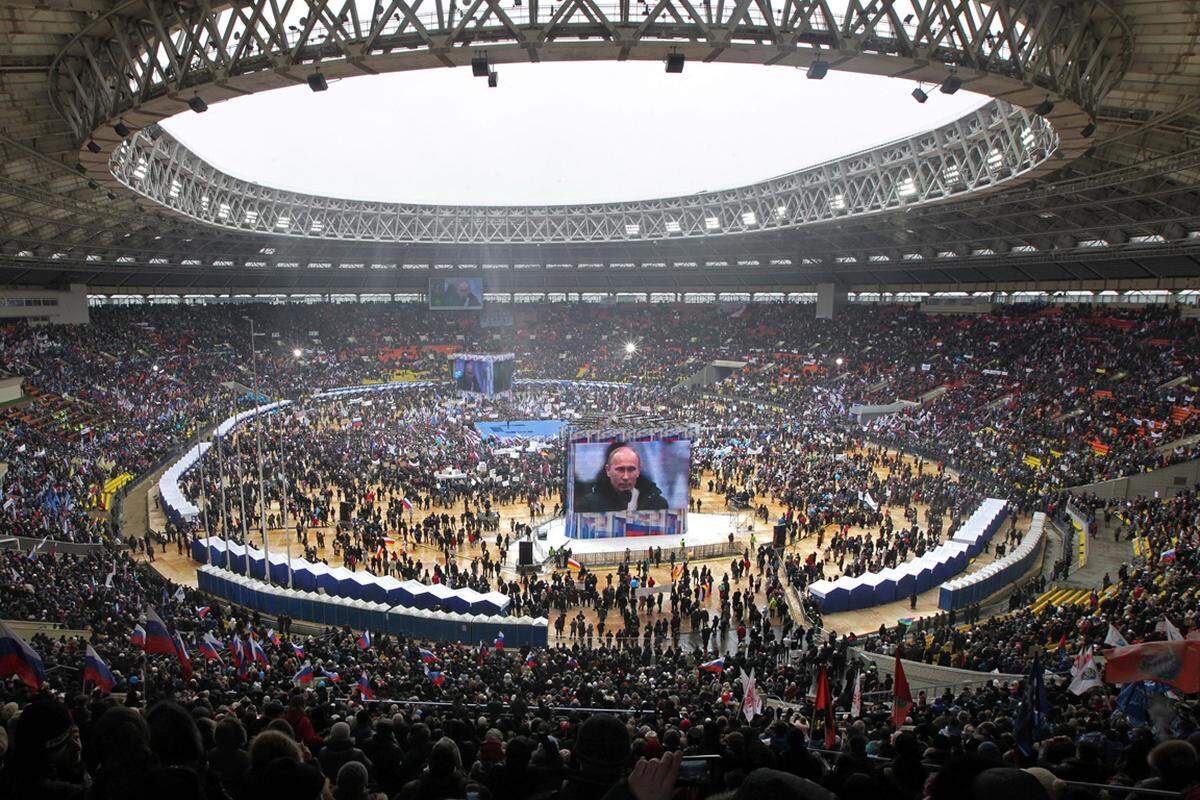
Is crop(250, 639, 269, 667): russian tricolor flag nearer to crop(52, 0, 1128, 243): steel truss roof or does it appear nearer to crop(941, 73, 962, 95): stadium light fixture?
crop(52, 0, 1128, 243): steel truss roof

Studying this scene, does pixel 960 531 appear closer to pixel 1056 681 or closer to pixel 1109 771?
pixel 1056 681

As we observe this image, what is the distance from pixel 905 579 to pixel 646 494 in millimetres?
8782

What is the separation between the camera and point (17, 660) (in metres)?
8.97

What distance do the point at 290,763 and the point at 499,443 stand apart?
3470cm

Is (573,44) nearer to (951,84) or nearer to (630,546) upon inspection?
(951,84)

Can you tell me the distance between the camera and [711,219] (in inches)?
1806

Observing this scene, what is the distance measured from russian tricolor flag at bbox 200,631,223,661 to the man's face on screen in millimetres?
14011

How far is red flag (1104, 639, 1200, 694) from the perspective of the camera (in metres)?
9.12

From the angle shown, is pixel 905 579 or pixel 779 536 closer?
pixel 905 579

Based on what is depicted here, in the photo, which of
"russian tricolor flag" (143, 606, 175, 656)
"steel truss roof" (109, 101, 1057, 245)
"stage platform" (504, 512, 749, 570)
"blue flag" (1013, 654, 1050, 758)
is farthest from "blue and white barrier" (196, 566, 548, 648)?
"steel truss roof" (109, 101, 1057, 245)

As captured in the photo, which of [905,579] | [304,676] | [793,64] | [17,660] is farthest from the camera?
[905,579]

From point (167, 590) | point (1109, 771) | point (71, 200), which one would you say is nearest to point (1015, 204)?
point (1109, 771)

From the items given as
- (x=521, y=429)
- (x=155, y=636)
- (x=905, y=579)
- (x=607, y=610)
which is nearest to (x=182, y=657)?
(x=155, y=636)

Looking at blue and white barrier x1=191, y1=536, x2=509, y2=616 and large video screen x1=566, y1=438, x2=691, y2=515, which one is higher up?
large video screen x1=566, y1=438, x2=691, y2=515
